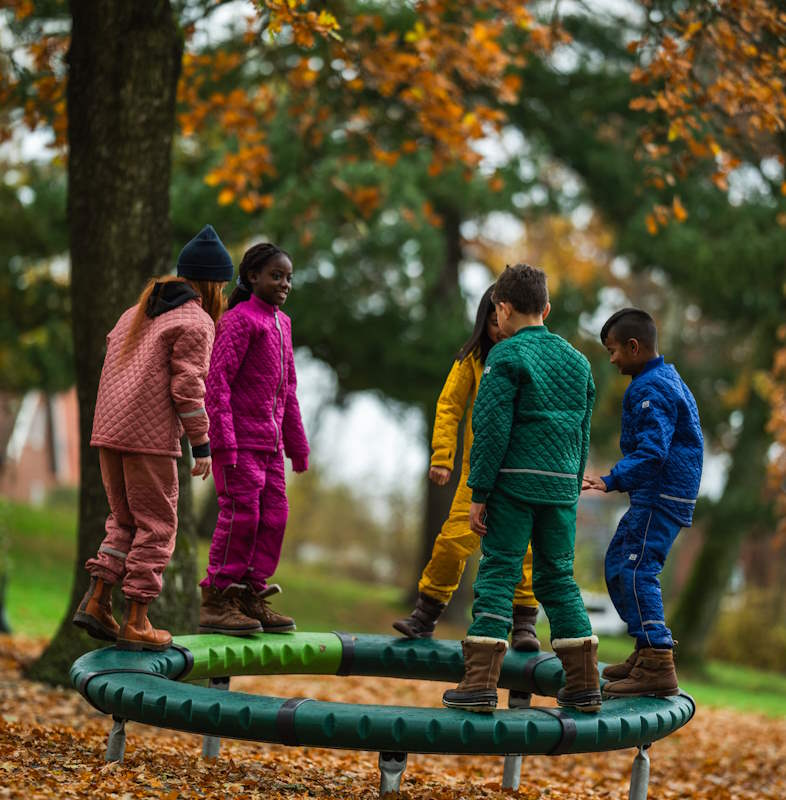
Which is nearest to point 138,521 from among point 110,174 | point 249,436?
point 249,436

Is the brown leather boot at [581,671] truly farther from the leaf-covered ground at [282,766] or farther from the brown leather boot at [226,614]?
the brown leather boot at [226,614]

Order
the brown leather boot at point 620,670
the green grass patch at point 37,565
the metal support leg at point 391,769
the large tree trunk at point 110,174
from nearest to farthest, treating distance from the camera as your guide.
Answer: the metal support leg at point 391,769 → the brown leather boot at point 620,670 → the large tree trunk at point 110,174 → the green grass patch at point 37,565

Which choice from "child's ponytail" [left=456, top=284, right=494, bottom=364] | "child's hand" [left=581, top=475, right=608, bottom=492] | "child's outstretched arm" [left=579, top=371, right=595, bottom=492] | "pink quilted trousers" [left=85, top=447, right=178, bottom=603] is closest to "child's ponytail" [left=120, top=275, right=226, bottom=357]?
"pink quilted trousers" [left=85, top=447, right=178, bottom=603]

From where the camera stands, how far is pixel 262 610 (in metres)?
5.97

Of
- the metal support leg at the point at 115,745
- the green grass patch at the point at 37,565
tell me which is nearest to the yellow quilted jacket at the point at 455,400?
the metal support leg at the point at 115,745

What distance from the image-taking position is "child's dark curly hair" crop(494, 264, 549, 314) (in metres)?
4.91

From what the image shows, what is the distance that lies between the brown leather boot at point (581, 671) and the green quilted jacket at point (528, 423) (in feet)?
2.07

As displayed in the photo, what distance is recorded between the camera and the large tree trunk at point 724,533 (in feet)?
58.5

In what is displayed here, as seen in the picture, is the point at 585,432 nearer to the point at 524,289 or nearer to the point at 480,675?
the point at 524,289

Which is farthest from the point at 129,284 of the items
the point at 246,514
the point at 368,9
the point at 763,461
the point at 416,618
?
the point at 763,461

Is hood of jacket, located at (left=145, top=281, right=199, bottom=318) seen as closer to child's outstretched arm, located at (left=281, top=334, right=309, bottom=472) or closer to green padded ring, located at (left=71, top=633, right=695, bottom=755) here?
child's outstretched arm, located at (left=281, top=334, right=309, bottom=472)

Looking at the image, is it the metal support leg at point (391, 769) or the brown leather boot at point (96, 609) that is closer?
the metal support leg at point (391, 769)

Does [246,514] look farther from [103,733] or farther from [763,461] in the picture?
[763,461]

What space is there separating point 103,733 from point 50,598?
→ 34.2 ft
